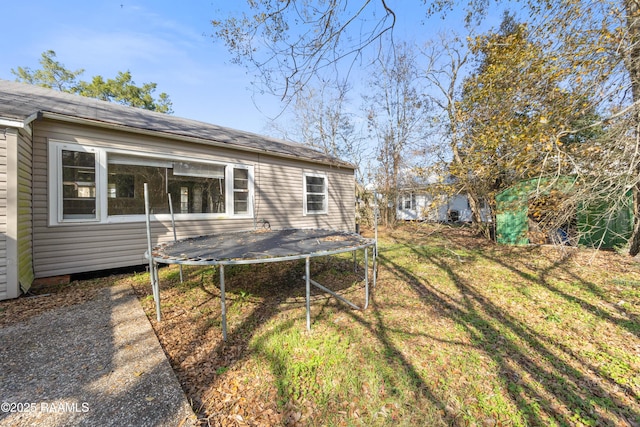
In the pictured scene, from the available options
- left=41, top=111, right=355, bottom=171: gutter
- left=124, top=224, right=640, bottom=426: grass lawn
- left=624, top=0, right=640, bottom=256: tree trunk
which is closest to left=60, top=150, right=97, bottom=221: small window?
left=41, top=111, right=355, bottom=171: gutter

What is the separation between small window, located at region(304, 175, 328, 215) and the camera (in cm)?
866

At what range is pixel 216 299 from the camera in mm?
4031

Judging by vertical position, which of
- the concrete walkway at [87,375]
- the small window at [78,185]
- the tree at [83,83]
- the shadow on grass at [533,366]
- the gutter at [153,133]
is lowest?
the shadow on grass at [533,366]

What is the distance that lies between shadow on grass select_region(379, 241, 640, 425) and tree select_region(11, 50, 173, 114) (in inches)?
1004

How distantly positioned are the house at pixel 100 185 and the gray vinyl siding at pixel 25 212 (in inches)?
0.6

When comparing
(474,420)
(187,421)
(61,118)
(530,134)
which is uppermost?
(61,118)

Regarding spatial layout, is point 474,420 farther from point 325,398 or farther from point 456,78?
point 456,78

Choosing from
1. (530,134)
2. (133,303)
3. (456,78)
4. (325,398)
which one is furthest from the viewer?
(456,78)

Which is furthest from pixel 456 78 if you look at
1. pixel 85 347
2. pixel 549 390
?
pixel 85 347

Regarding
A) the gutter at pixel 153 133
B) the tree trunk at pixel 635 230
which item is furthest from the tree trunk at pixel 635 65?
the gutter at pixel 153 133

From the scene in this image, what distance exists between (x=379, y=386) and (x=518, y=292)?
3571mm

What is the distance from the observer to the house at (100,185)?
3765 millimetres

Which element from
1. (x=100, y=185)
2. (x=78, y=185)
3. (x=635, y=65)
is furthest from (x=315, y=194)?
(x=635, y=65)

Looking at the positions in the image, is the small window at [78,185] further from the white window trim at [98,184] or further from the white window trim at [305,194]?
the white window trim at [305,194]
